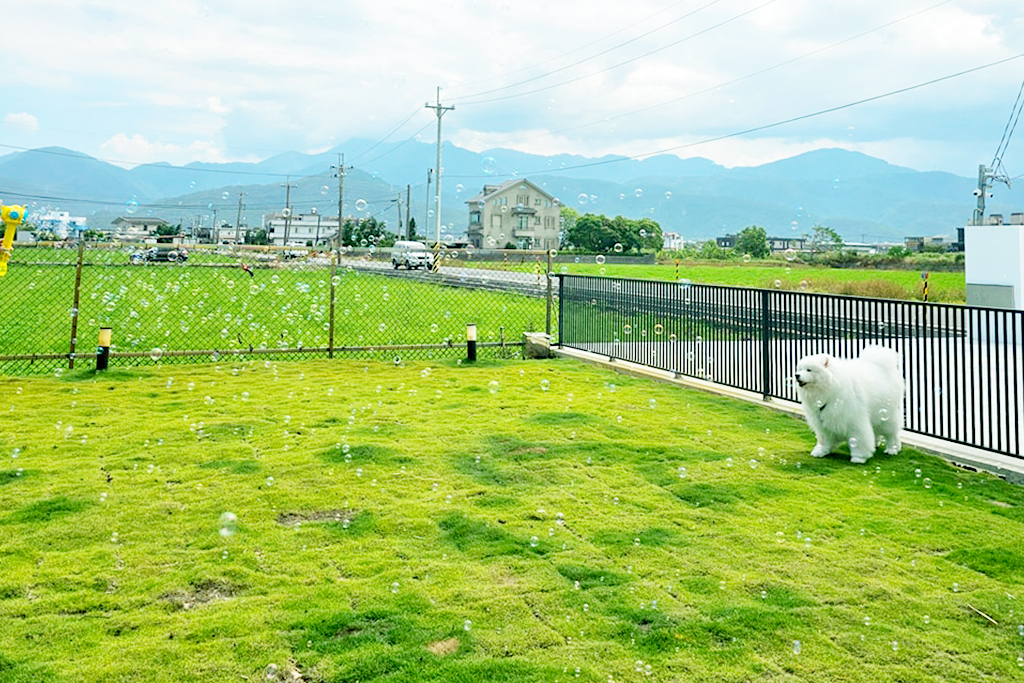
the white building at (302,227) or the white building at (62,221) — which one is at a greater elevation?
the white building at (302,227)

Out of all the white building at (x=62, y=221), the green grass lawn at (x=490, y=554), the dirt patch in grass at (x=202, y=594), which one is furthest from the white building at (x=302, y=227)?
the dirt patch in grass at (x=202, y=594)

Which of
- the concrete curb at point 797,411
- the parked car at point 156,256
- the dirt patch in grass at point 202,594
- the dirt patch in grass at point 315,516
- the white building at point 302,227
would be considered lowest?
the dirt patch in grass at point 202,594

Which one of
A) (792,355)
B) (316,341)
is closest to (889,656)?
(792,355)

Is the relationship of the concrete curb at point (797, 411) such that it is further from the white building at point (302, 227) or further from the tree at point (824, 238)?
the white building at point (302, 227)

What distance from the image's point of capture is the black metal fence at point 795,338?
5887mm

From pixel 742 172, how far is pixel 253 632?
13439 centimetres

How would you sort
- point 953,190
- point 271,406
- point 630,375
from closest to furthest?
point 271,406, point 630,375, point 953,190

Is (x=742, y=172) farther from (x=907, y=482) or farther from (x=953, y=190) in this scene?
(x=907, y=482)

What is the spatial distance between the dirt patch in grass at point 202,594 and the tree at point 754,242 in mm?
48363

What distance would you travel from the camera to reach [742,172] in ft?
421

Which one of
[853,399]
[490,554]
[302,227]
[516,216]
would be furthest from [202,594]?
[302,227]

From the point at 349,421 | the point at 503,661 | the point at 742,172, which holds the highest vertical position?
the point at 742,172

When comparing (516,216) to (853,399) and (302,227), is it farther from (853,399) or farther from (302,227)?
(853,399)

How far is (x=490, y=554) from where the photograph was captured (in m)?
3.86
